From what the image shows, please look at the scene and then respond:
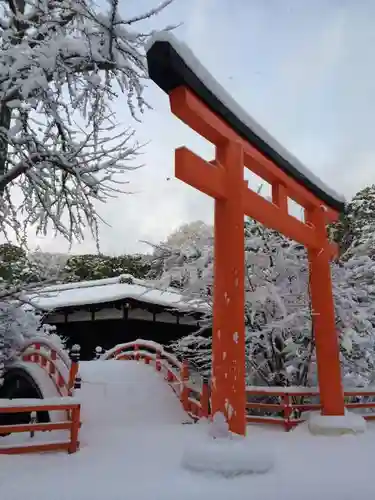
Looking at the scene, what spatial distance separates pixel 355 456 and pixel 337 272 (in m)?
5.04

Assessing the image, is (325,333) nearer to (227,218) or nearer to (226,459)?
(227,218)

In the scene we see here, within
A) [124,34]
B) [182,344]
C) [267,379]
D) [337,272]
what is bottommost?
[267,379]

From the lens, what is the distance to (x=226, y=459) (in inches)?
156

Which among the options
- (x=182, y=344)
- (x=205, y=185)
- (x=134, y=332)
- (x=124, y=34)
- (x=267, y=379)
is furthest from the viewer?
(x=134, y=332)

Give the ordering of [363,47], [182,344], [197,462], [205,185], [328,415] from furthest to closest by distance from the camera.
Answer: [182,344]
[363,47]
[328,415]
[205,185]
[197,462]

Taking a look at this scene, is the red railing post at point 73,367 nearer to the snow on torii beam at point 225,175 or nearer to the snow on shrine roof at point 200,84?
the snow on torii beam at point 225,175

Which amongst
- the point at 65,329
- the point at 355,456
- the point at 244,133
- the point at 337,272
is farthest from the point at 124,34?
the point at 65,329

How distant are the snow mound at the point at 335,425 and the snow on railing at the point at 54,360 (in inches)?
158

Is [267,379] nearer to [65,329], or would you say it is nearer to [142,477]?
[142,477]

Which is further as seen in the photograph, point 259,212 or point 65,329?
point 65,329

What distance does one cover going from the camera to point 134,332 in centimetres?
1614

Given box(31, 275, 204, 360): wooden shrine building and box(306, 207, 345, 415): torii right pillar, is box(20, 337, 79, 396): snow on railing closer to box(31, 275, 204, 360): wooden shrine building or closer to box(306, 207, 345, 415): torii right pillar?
box(306, 207, 345, 415): torii right pillar

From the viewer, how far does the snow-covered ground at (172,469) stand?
364 cm

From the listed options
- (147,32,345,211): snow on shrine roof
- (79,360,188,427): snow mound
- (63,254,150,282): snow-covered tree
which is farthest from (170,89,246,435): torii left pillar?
(63,254,150,282): snow-covered tree
